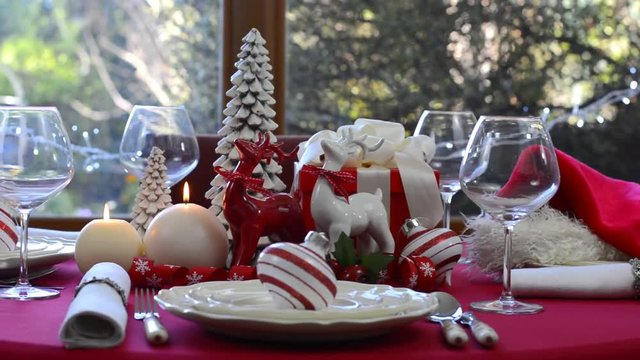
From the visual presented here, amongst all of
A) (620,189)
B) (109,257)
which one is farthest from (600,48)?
(109,257)

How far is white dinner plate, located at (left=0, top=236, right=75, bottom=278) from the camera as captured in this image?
1317 millimetres

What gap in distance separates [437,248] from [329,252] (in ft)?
0.50

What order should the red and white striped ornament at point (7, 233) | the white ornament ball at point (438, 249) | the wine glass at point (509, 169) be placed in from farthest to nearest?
the red and white striped ornament at point (7, 233), the white ornament ball at point (438, 249), the wine glass at point (509, 169)

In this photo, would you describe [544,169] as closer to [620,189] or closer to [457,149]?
[620,189]

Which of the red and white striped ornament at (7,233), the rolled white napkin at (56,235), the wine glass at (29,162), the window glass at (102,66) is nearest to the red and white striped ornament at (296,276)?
the wine glass at (29,162)

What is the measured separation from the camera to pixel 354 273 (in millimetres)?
1226

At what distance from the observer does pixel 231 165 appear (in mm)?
1697

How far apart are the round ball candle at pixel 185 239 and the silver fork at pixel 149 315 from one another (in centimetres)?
8

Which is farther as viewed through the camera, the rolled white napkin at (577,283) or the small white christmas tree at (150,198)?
the small white christmas tree at (150,198)

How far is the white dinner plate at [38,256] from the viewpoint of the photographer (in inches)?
51.9

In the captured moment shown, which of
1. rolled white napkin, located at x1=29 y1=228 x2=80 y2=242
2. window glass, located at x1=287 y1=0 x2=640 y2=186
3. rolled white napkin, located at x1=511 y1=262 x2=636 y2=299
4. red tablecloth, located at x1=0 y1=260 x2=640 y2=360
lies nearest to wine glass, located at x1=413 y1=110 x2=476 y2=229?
rolled white napkin, located at x1=511 y1=262 x2=636 y2=299

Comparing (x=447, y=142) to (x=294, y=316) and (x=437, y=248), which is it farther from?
(x=294, y=316)

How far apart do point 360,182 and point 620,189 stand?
0.42 meters

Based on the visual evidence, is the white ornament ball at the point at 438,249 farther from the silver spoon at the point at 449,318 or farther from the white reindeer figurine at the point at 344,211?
the silver spoon at the point at 449,318
